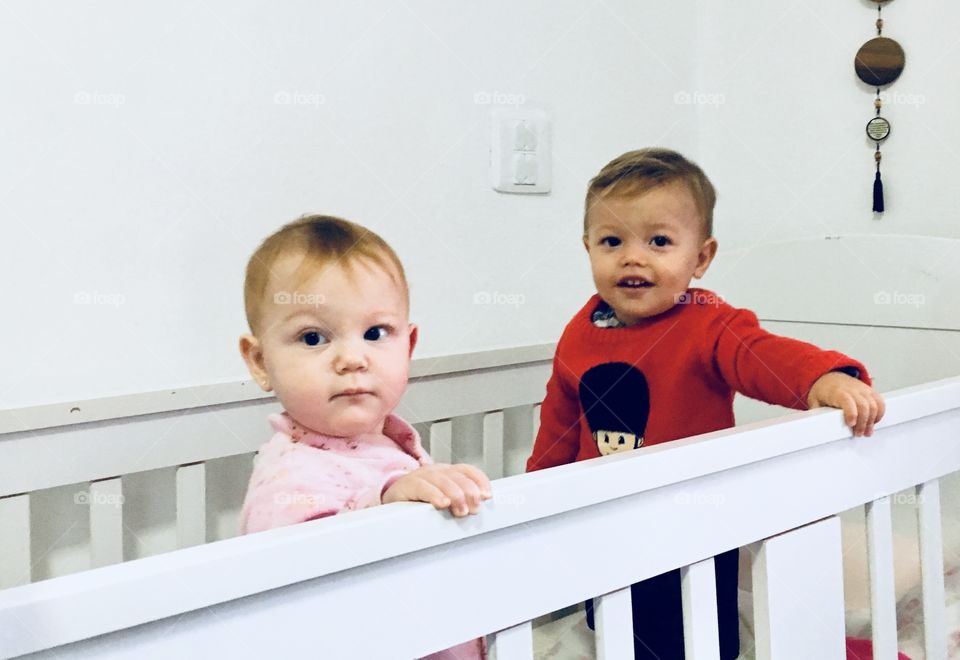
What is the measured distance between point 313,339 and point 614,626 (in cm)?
31

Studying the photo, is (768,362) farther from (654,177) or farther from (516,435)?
(516,435)

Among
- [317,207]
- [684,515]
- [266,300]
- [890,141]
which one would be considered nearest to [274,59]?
[317,207]

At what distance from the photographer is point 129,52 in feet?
3.23

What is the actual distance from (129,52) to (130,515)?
20.9 inches

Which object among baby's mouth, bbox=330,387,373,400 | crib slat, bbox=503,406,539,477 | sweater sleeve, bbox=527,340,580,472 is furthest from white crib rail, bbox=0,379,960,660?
crib slat, bbox=503,406,539,477

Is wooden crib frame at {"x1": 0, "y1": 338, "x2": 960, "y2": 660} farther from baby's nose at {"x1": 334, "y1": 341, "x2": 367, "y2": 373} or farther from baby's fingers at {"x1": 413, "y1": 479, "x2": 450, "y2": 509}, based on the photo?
baby's nose at {"x1": 334, "y1": 341, "x2": 367, "y2": 373}

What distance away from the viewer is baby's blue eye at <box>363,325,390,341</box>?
69cm

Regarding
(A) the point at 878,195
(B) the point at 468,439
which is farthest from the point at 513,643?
(A) the point at 878,195

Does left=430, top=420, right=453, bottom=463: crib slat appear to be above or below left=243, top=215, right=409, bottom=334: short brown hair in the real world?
below

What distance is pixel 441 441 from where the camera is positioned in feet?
3.86

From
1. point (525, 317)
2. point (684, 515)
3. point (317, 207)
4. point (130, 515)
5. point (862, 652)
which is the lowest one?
point (862, 652)

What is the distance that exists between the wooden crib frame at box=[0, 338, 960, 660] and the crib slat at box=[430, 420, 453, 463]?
247 millimetres

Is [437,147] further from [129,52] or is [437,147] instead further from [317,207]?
[129,52]

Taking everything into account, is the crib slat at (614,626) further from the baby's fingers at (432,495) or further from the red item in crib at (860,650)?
the red item in crib at (860,650)
